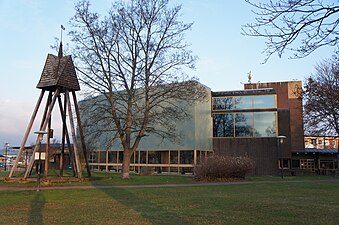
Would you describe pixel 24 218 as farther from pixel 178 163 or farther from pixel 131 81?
pixel 178 163

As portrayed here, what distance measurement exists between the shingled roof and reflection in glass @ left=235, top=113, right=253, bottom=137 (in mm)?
18053

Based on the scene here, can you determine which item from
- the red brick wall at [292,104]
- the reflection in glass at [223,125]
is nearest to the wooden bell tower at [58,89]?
the reflection in glass at [223,125]

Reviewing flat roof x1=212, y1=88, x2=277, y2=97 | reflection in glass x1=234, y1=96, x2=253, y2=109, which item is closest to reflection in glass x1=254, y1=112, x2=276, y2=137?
reflection in glass x1=234, y1=96, x2=253, y2=109

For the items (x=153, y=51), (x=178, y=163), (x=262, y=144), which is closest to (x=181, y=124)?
(x=178, y=163)

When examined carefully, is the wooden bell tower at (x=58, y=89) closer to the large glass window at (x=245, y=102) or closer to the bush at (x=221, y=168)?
the bush at (x=221, y=168)

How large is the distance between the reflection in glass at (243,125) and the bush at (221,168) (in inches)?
420

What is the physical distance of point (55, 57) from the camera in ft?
83.0

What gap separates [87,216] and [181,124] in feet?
88.4

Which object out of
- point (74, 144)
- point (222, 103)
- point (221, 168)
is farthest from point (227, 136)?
point (74, 144)

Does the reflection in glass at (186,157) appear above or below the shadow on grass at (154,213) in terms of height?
above

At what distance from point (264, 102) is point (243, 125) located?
3.09 m

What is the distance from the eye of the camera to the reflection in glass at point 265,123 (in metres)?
36.6

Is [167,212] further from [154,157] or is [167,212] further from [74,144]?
[154,157]

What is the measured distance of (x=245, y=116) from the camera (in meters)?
37.3
